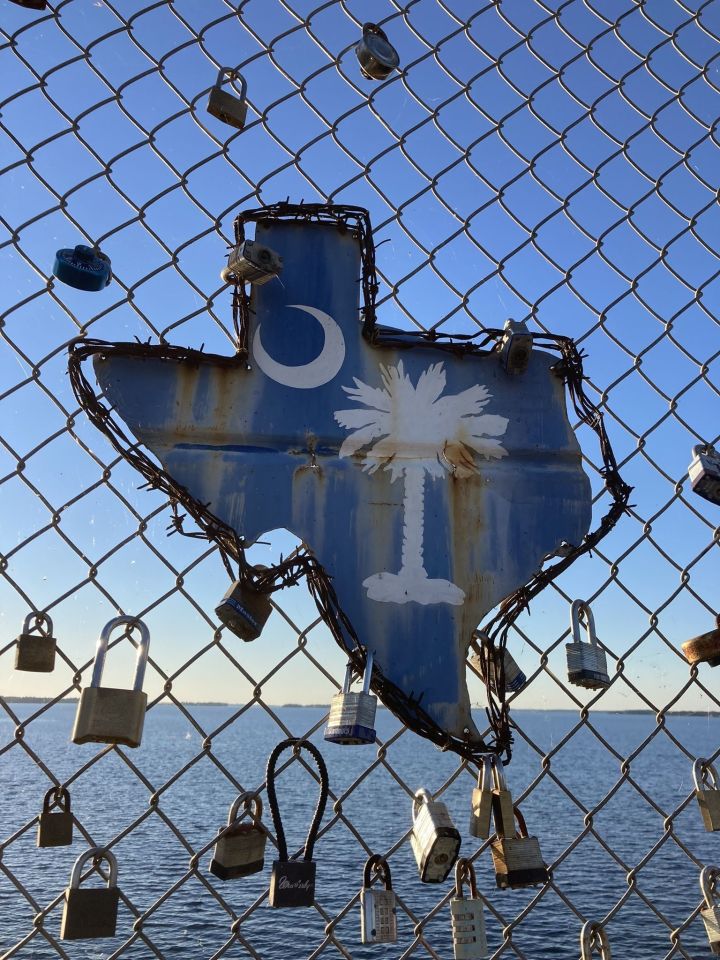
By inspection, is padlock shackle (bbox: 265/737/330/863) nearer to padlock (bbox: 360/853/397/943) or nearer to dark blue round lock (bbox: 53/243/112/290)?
padlock (bbox: 360/853/397/943)

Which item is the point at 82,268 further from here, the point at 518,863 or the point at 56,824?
the point at 518,863

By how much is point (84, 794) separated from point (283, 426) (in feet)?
131

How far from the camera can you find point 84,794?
36906 mm

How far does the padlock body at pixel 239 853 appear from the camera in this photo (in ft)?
4.73

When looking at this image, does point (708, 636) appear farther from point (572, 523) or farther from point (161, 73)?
point (161, 73)

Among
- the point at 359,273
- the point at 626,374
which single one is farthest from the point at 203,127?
the point at 626,374

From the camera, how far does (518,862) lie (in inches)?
58.6

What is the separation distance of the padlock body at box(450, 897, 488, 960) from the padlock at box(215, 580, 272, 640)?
601 millimetres

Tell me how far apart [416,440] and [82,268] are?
30.0 inches

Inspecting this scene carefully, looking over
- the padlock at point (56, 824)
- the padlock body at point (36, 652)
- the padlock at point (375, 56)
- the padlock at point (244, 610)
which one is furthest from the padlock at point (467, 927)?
the padlock at point (375, 56)

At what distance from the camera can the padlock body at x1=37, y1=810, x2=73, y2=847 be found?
56.4 inches

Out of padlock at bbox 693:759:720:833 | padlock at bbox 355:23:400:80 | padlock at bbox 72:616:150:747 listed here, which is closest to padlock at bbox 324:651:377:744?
A: padlock at bbox 72:616:150:747

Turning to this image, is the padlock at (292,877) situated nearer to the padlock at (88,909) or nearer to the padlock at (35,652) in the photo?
the padlock at (88,909)

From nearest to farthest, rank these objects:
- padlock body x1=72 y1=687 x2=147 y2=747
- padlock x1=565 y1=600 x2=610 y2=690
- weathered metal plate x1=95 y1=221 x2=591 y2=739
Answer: padlock body x1=72 y1=687 x2=147 y2=747 → weathered metal plate x1=95 y1=221 x2=591 y2=739 → padlock x1=565 y1=600 x2=610 y2=690
